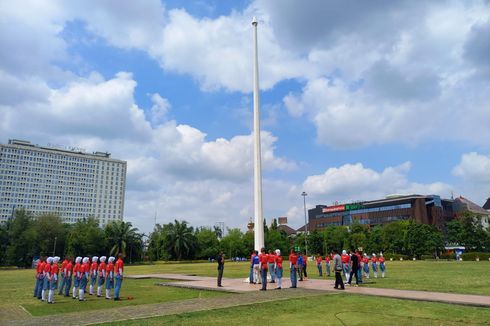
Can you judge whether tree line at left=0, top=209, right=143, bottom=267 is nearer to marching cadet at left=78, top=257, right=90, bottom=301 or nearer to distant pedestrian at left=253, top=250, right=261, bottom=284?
distant pedestrian at left=253, top=250, right=261, bottom=284

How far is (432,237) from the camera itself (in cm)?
7550

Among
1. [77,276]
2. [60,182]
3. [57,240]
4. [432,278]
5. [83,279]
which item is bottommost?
[432,278]

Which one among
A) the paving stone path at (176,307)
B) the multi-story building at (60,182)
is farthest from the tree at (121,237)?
the paving stone path at (176,307)

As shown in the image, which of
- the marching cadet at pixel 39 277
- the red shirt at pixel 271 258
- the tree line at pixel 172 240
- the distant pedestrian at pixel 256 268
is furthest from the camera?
the tree line at pixel 172 240

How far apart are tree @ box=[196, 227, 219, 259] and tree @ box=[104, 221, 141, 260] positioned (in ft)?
49.5

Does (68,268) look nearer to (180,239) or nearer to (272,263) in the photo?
(272,263)

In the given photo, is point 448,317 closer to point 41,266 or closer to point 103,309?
point 103,309

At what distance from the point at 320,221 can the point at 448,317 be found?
440ft

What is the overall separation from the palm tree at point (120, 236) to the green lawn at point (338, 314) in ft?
237

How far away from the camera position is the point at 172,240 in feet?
278

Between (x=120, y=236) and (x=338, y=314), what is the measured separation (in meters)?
75.9

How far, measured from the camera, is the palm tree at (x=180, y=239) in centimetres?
8400

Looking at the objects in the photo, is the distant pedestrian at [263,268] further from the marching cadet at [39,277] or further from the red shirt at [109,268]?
the marching cadet at [39,277]

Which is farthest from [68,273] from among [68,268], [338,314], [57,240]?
[57,240]
